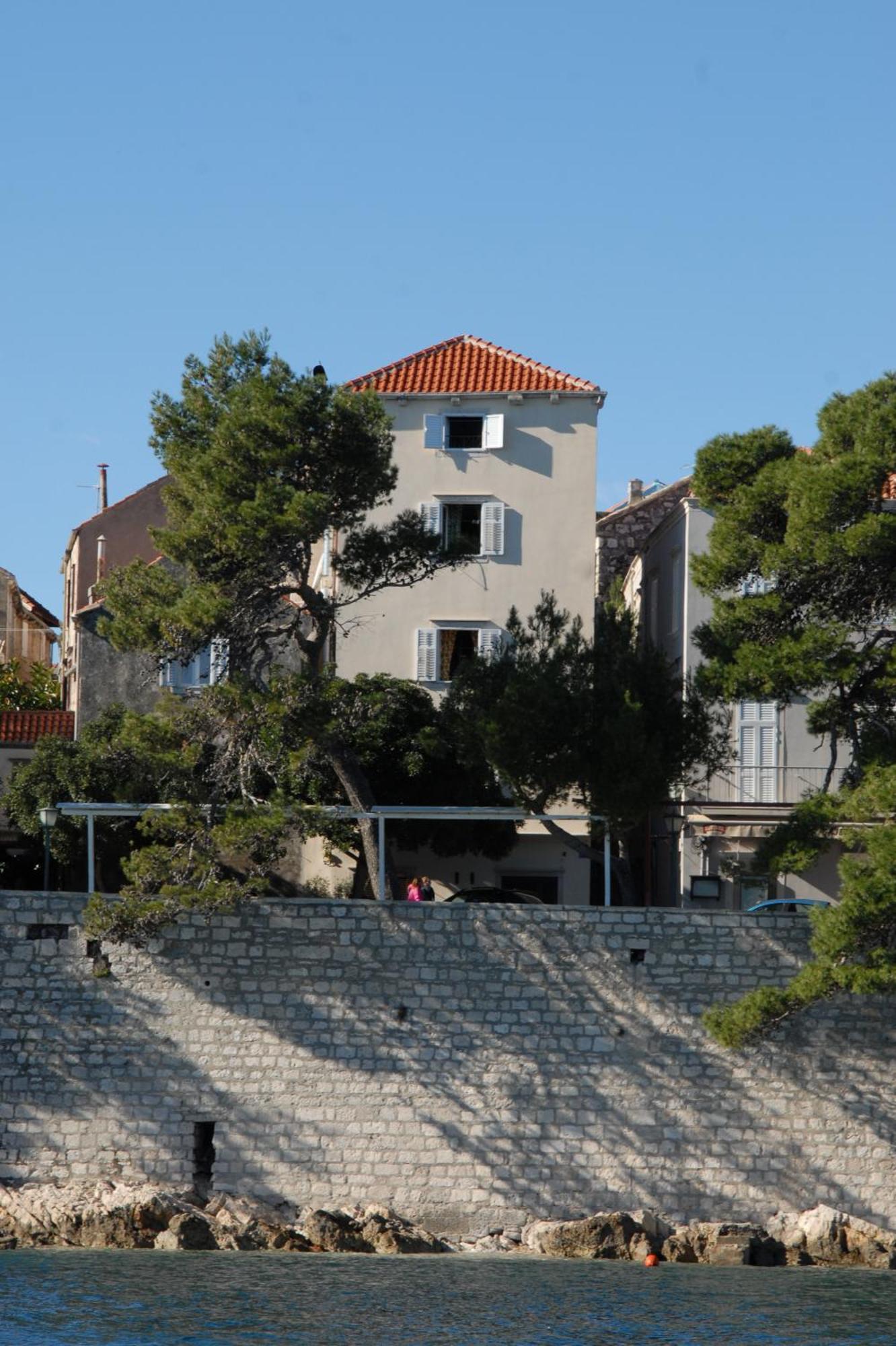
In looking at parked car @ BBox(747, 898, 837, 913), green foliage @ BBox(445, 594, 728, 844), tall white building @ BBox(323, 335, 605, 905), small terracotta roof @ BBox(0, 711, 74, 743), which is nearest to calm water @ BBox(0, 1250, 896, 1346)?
parked car @ BBox(747, 898, 837, 913)

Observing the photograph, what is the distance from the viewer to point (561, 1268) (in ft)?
73.8

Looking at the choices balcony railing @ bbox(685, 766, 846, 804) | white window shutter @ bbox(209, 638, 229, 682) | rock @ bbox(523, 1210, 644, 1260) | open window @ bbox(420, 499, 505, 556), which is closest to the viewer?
rock @ bbox(523, 1210, 644, 1260)

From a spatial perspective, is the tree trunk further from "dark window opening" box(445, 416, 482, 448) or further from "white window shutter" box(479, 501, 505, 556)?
"dark window opening" box(445, 416, 482, 448)

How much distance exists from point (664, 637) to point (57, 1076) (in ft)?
53.3

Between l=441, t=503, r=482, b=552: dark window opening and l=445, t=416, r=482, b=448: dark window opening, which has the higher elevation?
l=445, t=416, r=482, b=448: dark window opening

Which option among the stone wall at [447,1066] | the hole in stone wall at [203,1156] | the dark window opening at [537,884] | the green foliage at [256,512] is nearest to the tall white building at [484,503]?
the dark window opening at [537,884]

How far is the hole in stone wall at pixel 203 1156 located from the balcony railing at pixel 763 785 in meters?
12.2

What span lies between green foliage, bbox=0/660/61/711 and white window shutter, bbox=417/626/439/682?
13.3 meters

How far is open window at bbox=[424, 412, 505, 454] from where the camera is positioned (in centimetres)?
3603

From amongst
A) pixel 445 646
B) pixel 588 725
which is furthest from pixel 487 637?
pixel 588 725

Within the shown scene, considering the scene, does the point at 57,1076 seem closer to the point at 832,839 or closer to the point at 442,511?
the point at 832,839

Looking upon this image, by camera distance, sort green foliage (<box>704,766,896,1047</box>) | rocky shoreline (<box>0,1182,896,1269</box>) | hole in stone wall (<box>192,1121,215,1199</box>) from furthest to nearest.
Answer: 1. hole in stone wall (<box>192,1121,215,1199</box>)
2. rocky shoreline (<box>0,1182,896,1269</box>)
3. green foliage (<box>704,766,896,1047</box>)

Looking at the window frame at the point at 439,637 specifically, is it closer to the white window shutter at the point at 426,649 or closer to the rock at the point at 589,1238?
the white window shutter at the point at 426,649

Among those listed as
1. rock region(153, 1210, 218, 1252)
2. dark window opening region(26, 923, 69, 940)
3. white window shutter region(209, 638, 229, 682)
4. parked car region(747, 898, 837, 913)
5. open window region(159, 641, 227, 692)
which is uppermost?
open window region(159, 641, 227, 692)
